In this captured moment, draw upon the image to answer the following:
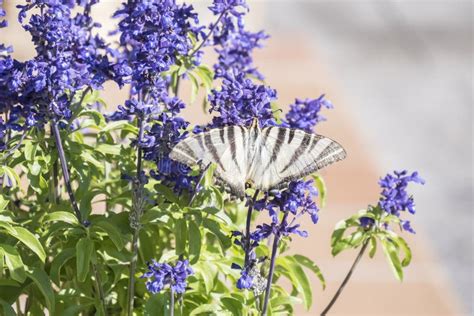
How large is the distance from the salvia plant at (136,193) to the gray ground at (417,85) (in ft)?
12.4

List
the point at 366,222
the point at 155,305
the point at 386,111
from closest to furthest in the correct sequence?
the point at 155,305 < the point at 366,222 < the point at 386,111

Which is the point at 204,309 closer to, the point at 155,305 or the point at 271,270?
the point at 155,305

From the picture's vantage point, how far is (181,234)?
2.66 m

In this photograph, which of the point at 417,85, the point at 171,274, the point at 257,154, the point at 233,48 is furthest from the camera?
the point at 417,85

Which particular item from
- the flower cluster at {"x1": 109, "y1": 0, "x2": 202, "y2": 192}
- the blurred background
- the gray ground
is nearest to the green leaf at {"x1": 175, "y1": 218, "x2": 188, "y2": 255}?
the flower cluster at {"x1": 109, "y1": 0, "x2": 202, "y2": 192}

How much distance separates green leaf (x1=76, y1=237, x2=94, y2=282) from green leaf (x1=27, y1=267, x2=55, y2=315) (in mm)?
108

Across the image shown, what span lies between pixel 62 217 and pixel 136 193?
21 centimetres

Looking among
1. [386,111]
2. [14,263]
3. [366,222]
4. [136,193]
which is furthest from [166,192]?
[386,111]

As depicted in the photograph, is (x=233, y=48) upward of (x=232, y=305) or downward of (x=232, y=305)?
upward

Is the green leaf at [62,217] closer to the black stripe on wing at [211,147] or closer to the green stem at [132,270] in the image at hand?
the green stem at [132,270]

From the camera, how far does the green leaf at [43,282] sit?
8.62 ft

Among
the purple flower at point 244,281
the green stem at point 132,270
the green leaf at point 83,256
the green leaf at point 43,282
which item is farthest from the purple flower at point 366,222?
the green leaf at point 43,282

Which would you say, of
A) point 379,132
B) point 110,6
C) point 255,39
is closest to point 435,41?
point 379,132

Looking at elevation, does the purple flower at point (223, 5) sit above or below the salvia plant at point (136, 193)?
above
